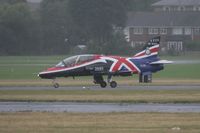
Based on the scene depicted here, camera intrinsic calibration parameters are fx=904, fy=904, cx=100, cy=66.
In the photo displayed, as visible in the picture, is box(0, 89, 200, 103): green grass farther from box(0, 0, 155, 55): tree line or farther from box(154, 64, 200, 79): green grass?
box(0, 0, 155, 55): tree line

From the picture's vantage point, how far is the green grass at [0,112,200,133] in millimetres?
23016

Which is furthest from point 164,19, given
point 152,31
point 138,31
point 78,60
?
point 78,60

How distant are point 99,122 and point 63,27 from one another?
101431mm

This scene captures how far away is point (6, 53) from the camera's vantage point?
113875 millimetres

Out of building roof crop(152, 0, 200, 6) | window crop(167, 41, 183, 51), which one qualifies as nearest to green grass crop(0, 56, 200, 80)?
window crop(167, 41, 183, 51)

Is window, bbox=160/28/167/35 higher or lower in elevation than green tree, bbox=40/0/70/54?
lower

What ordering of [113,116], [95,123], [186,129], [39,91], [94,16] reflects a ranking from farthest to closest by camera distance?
[94,16], [39,91], [113,116], [95,123], [186,129]

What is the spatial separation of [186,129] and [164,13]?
111 m

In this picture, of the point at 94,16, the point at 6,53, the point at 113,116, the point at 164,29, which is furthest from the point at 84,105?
the point at 164,29

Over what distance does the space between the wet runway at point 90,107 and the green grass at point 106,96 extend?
69.8 inches

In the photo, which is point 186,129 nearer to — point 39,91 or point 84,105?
point 84,105

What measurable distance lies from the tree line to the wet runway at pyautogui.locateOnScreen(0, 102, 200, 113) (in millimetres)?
76972

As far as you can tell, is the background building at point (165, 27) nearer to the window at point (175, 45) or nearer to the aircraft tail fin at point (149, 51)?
the window at point (175, 45)

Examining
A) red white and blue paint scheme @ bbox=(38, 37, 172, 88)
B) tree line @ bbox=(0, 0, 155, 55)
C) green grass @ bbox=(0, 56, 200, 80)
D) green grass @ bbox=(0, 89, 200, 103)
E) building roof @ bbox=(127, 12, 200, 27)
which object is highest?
green grass @ bbox=(0, 89, 200, 103)
